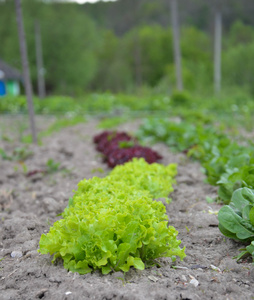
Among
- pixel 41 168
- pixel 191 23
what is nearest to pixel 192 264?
pixel 41 168

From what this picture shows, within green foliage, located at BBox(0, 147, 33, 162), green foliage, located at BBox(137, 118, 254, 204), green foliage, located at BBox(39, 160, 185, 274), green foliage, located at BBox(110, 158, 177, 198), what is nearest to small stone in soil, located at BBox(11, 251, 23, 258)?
green foliage, located at BBox(39, 160, 185, 274)

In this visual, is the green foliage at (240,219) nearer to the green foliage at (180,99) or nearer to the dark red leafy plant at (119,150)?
the dark red leafy plant at (119,150)

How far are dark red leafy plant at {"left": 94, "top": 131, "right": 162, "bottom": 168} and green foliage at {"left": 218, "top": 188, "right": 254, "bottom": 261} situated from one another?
109 inches

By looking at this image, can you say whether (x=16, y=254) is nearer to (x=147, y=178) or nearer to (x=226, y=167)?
(x=147, y=178)

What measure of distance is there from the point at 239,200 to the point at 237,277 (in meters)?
0.74

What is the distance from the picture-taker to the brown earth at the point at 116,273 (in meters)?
2.54

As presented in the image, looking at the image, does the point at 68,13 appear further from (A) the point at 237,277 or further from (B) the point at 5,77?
(A) the point at 237,277

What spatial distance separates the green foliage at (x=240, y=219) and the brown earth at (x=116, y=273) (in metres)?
0.14

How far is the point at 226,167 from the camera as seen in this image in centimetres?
482

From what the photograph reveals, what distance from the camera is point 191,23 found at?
5559cm

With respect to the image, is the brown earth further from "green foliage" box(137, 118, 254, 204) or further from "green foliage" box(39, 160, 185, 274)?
"green foliage" box(137, 118, 254, 204)

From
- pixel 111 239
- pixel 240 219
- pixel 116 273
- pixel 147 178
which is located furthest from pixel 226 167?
pixel 116 273

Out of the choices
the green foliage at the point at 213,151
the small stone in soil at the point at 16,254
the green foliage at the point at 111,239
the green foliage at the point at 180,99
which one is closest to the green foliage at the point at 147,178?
the green foliage at the point at 213,151

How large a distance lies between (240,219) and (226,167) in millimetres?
1698
